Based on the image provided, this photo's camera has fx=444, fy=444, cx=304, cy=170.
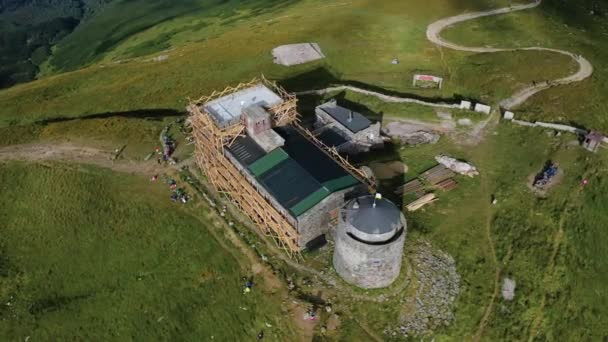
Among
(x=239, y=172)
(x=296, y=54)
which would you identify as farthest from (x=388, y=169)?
(x=296, y=54)

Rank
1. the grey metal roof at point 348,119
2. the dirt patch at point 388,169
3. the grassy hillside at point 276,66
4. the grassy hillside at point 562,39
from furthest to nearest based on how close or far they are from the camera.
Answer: the grassy hillside at point 276,66 → the grassy hillside at point 562,39 → the grey metal roof at point 348,119 → the dirt patch at point 388,169

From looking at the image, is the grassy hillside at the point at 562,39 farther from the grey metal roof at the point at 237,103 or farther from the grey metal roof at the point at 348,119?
the grey metal roof at the point at 237,103

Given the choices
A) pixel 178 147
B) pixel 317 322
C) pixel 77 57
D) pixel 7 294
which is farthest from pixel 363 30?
pixel 77 57

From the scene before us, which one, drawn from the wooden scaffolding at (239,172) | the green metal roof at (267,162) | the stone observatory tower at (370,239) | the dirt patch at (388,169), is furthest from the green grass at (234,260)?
the green metal roof at (267,162)

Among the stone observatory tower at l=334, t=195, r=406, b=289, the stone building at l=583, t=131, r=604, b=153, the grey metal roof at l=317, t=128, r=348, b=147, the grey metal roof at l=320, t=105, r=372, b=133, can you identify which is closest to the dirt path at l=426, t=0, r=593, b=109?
the stone building at l=583, t=131, r=604, b=153

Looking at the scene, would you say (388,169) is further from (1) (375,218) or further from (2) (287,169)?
(1) (375,218)

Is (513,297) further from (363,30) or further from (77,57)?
(77,57)
